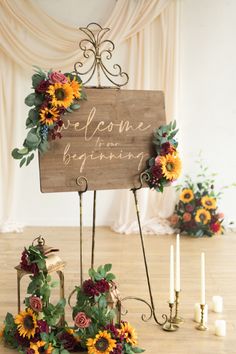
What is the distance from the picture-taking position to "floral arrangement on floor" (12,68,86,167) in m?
2.55

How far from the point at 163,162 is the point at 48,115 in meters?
0.64

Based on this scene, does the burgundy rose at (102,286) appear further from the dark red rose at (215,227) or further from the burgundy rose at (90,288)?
the dark red rose at (215,227)

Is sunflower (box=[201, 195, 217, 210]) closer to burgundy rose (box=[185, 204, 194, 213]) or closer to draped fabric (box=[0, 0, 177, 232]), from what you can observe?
burgundy rose (box=[185, 204, 194, 213])

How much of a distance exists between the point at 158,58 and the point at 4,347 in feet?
10.1

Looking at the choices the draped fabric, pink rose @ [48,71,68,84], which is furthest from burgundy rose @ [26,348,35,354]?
the draped fabric

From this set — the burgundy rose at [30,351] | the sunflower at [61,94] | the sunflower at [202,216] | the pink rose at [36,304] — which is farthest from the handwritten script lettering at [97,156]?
the sunflower at [202,216]

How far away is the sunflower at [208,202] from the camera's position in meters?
4.78

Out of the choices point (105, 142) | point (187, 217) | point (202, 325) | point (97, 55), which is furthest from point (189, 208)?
point (97, 55)

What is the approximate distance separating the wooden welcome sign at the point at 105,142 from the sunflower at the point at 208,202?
204cm

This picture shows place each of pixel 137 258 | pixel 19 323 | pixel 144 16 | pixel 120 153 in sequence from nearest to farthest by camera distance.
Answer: pixel 19 323 < pixel 120 153 < pixel 137 258 < pixel 144 16

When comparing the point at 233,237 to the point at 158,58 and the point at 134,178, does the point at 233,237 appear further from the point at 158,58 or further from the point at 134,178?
the point at 134,178

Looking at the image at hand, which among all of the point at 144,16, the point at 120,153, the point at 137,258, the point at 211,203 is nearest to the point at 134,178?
the point at 120,153

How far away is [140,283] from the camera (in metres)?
3.55

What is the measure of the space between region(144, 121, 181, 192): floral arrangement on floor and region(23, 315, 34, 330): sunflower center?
917mm
